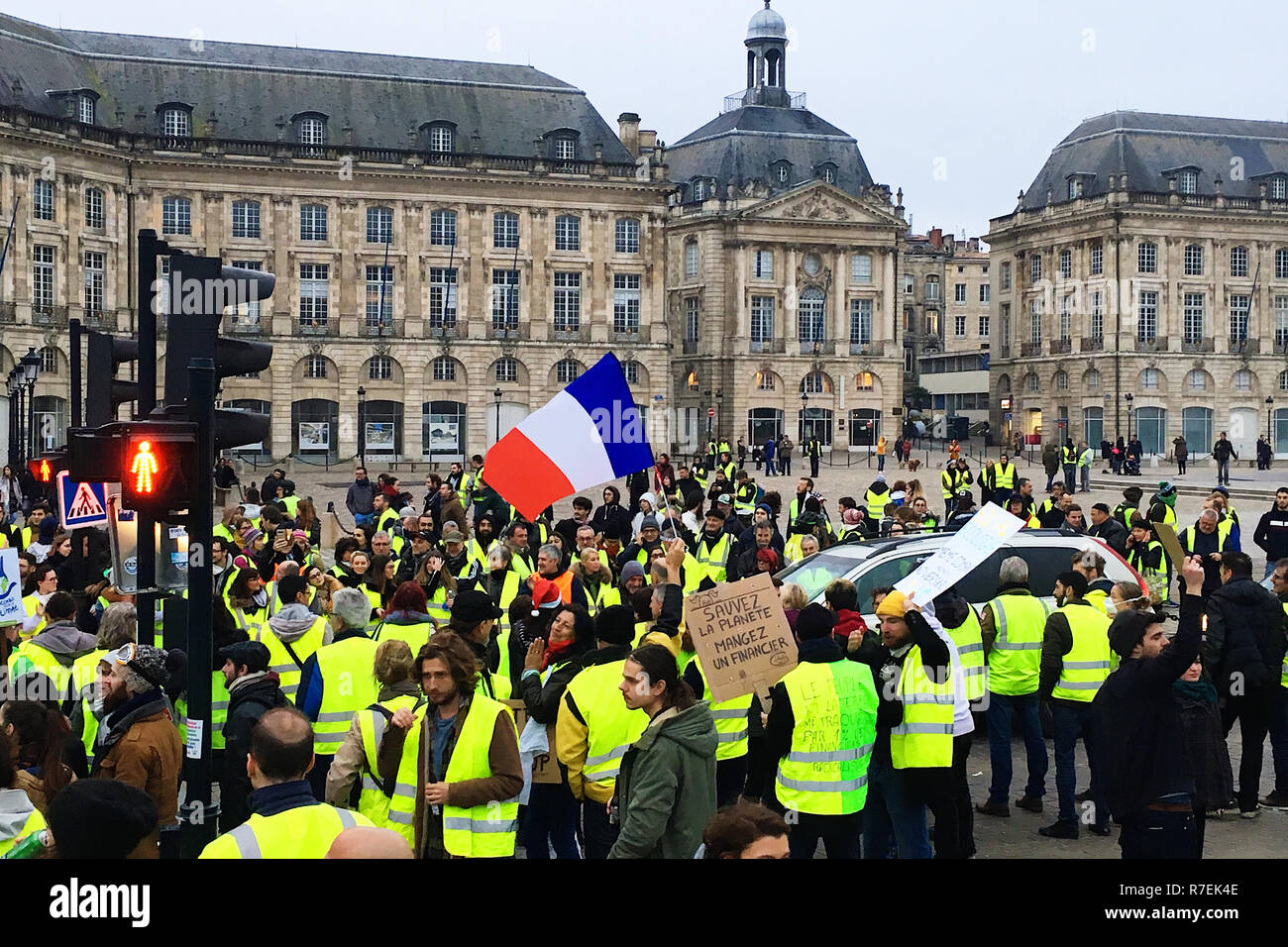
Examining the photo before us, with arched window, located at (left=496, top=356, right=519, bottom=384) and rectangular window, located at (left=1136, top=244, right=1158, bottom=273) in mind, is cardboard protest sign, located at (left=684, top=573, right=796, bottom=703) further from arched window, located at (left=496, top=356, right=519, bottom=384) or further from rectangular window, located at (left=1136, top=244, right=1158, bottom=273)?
rectangular window, located at (left=1136, top=244, right=1158, bottom=273)

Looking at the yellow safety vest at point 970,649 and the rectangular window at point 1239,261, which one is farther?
the rectangular window at point 1239,261

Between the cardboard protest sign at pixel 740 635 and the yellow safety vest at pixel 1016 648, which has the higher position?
the cardboard protest sign at pixel 740 635

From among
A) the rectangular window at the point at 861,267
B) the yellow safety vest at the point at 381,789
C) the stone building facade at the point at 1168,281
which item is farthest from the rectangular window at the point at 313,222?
the yellow safety vest at the point at 381,789

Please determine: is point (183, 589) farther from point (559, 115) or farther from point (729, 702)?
point (559, 115)

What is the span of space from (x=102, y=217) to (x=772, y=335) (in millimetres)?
32205

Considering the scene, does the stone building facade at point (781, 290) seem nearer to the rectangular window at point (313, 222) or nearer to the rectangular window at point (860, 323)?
the rectangular window at point (860, 323)

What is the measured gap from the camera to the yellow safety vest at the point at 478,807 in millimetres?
6676

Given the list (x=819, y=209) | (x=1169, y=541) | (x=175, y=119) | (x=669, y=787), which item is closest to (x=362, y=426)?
(x=175, y=119)

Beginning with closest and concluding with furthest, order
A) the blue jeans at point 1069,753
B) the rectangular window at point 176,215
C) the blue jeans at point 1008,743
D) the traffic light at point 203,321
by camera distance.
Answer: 1. the traffic light at point 203,321
2. the blue jeans at point 1069,753
3. the blue jeans at point 1008,743
4. the rectangular window at point 176,215

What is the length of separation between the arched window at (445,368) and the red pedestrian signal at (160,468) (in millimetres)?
58689

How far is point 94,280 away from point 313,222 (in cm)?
903

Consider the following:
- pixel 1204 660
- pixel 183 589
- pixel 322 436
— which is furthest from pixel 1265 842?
pixel 322 436

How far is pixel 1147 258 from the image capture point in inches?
2972

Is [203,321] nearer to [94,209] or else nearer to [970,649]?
[970,649]
